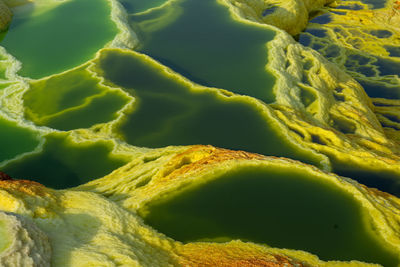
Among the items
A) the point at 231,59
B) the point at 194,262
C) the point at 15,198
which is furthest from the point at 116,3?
the point at 194,262

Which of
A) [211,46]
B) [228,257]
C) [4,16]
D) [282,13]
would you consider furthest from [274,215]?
[282,13]

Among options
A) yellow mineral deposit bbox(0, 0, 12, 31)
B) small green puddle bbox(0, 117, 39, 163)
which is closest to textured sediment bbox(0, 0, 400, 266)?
small green puddle bbox(0, 117, 39, 163)

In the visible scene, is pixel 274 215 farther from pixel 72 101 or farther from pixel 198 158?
pixel 72 101

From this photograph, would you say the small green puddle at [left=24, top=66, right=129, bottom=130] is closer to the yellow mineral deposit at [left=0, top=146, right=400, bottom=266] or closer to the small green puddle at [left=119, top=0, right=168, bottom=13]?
the yellow mineral deposit at [left=0, top=146, right=400, bottom=266]

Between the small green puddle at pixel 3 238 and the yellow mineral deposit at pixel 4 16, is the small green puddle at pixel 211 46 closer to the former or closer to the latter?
the yellow mineral deposit at pixel 4 16

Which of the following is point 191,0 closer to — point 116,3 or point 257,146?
point 116,3
